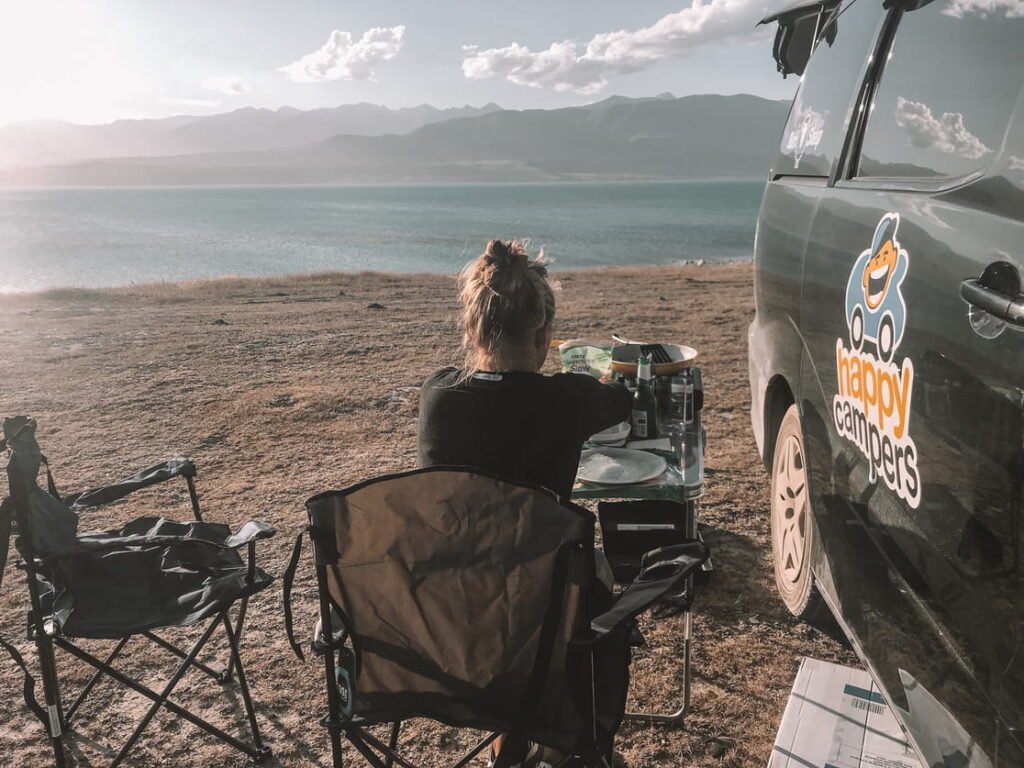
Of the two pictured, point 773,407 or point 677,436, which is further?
point 773,407

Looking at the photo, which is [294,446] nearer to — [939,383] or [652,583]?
[652,583]

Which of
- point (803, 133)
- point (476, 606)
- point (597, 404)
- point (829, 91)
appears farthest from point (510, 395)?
point (803, 133)

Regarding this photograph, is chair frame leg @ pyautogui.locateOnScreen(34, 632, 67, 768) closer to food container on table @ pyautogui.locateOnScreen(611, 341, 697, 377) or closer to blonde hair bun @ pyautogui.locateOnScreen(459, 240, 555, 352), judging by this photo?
blonde hair bun @ pyautogui.locateOnScreen(459, 240, 555, 352)

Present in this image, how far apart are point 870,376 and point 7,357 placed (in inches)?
382

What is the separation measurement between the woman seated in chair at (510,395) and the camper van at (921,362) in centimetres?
73

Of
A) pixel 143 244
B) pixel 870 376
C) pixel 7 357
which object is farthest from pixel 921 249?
pixel 143 244

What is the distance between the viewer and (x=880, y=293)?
1968 mm

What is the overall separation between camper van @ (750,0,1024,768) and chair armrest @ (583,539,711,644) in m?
0.47

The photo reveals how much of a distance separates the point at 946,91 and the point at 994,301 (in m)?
0.77

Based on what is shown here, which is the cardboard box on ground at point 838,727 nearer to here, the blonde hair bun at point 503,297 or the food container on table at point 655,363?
the food container on table at point 655,363

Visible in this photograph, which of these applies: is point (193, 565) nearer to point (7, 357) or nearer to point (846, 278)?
point (846, 278)

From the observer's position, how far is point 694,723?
284 cm

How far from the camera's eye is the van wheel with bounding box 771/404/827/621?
9.48 feet

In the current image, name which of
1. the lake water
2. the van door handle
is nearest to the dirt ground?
the van door handle
